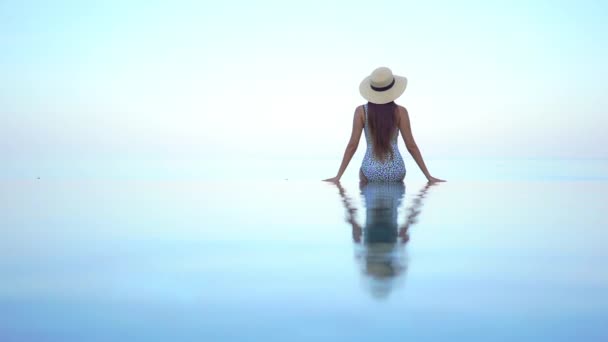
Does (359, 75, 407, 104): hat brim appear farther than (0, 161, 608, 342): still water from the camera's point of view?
Yes

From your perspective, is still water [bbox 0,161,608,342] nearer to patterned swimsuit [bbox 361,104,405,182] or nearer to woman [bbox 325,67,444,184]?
woman [bbox 325,67,444,184]

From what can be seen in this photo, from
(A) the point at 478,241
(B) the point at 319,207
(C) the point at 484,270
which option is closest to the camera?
(C) the point at 484,270

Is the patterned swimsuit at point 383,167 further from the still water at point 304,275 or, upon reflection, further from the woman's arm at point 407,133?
the still water at point 304,275

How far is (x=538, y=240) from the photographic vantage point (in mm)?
3803

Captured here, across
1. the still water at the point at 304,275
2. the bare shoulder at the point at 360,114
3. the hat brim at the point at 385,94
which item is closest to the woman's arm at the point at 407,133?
the hat brim at the point at 385,94

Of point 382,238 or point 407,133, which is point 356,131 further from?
point 382,238

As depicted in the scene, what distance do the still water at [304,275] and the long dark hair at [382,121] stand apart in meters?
3.41

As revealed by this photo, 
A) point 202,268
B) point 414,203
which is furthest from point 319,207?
point 202,268

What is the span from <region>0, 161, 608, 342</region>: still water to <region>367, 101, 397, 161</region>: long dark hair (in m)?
3.41

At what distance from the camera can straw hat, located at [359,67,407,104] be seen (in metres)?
8.70

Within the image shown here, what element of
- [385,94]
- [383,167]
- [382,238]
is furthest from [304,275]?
[383,167]

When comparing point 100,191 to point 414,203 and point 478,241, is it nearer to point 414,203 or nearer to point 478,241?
point 414,203

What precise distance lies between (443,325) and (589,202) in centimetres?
536

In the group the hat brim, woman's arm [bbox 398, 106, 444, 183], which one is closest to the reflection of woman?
woman's arm [bbox 398, 106, 444, 183]
